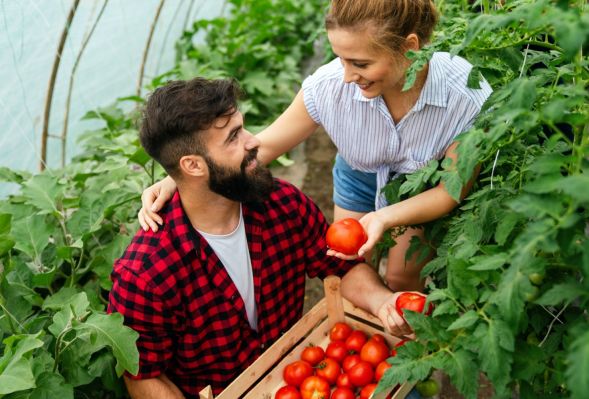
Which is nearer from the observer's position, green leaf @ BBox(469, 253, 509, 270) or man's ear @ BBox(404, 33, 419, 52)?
green leaf @ BBox(469, 253, 509, 270)

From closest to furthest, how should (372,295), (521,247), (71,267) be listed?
(521,247)
(372,295)
(71,267)

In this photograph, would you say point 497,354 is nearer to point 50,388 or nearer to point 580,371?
point 580,371

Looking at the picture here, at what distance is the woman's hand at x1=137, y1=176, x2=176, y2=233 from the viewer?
76.9 inches

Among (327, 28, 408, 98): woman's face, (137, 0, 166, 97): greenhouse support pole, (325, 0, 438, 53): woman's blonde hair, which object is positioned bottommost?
(137, 0, 166, 97): greenhouse support pole

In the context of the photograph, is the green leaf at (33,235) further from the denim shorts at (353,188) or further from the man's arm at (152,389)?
the denim shorts at (353,188)

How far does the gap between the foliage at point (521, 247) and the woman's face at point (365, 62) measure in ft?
0.74

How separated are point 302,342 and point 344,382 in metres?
0.21

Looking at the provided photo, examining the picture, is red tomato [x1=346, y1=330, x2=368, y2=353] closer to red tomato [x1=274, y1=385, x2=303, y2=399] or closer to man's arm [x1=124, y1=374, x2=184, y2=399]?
red tomato [x1=274, y1=385, x2=303, y2=399]

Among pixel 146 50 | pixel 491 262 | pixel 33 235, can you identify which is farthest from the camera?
pixel 146 50

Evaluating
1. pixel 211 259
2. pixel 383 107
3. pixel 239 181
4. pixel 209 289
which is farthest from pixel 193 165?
pixel 383 107

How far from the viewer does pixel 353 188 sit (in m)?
2.51

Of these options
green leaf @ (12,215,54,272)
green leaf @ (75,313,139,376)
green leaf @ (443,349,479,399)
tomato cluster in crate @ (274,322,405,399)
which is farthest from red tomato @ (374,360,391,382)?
green leaf @ (12,215,54,272)

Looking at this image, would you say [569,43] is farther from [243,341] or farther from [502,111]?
[243,341]

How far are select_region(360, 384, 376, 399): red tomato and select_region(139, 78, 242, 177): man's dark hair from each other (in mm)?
939
